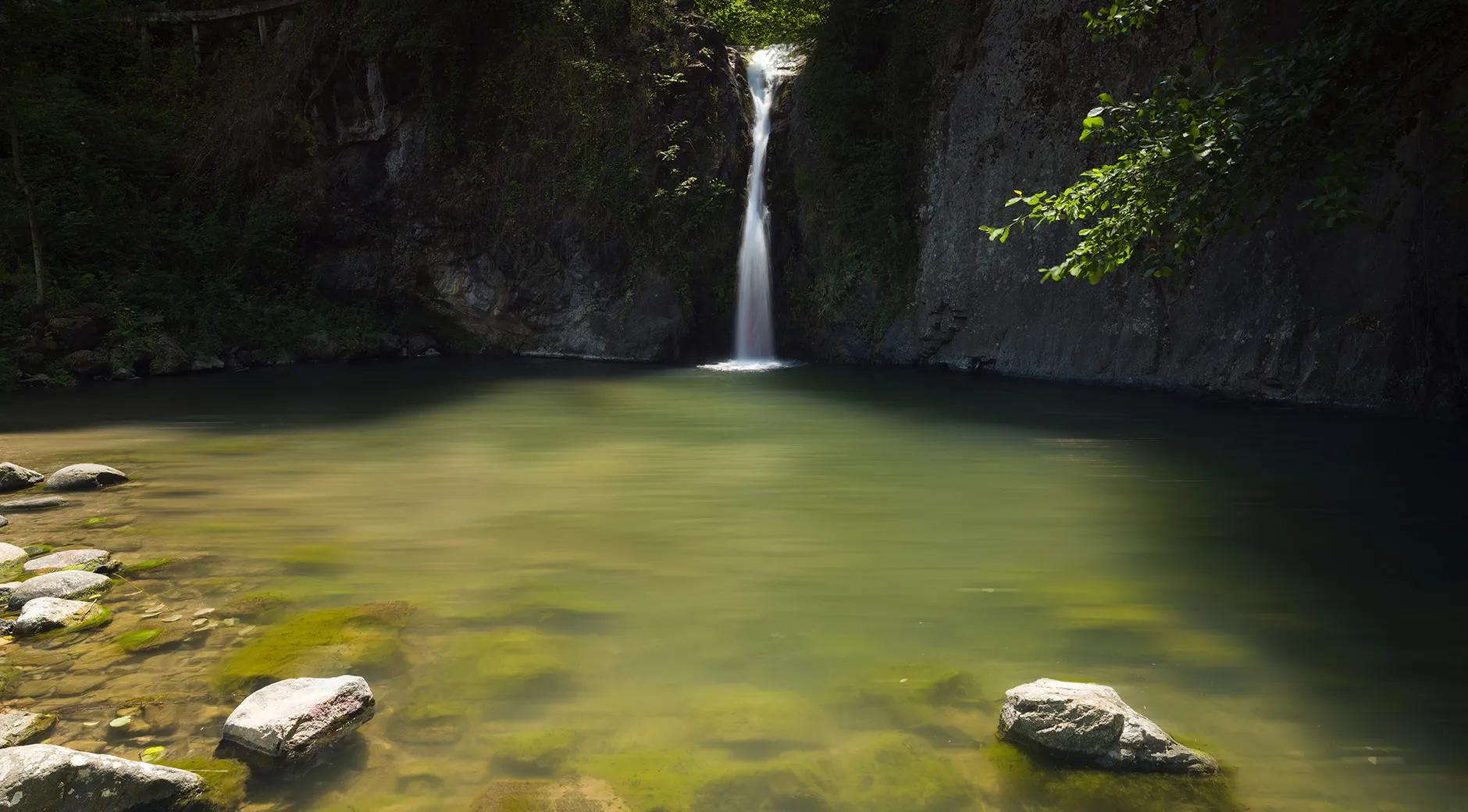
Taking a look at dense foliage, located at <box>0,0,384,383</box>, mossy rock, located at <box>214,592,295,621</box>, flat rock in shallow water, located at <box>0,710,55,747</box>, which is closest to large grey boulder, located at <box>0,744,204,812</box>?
flat rock in shallow water, located at <box>0,710,55,747</box>

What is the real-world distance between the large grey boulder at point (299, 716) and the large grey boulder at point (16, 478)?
18.1 feet

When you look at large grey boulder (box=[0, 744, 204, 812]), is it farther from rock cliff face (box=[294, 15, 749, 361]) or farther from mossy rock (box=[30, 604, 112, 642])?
rock cliff face (box=[294, 15, 749, 361])

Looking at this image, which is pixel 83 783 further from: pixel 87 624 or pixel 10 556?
pixel 10 556

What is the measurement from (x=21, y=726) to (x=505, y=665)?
1.64m

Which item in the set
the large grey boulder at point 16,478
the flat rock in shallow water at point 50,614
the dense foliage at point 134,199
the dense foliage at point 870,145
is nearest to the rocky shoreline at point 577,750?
the flat rock in shallow water at point 50,614

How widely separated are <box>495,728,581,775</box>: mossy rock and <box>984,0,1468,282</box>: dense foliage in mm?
4089

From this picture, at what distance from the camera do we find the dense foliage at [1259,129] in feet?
17.1

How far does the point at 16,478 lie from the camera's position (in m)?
7.07

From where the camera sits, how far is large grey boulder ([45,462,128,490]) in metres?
6.96

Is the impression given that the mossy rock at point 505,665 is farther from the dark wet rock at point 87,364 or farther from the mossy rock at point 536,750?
the dark wet rock at point 87,364

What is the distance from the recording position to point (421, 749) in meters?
2.99

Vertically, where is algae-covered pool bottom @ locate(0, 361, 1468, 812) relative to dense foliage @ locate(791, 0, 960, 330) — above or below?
below

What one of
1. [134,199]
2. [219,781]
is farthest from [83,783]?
[134,199]

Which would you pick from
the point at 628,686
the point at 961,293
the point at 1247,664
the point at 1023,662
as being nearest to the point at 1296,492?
the point at 1247,664
